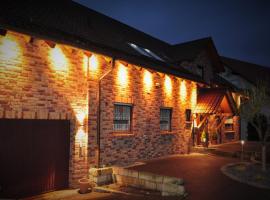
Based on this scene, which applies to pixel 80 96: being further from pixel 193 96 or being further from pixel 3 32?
pixel 193 96

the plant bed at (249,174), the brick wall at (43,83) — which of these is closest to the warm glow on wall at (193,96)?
the plant bed at (249,174)

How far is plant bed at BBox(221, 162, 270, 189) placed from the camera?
8.93 meters

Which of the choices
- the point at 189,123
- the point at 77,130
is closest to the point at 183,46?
the point at 189,123

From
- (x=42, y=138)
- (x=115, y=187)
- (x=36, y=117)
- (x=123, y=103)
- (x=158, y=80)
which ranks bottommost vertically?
(x=115, y=187)

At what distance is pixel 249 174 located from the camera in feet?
32.8

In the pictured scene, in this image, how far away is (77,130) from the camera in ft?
29.6

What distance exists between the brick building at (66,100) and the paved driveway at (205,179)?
4.22 feet

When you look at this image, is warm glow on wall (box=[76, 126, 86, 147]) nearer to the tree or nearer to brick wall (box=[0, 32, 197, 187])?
brick wall (box=[0, 32, 197, 187])

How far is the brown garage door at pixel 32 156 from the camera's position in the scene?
23.8 feet

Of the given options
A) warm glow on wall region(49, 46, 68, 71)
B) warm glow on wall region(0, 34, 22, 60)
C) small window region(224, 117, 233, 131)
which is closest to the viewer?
warm glow on wall region(0, 34, 22, 60)

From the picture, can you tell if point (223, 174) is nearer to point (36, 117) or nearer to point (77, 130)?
point (77, 130)

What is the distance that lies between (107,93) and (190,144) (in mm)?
7618

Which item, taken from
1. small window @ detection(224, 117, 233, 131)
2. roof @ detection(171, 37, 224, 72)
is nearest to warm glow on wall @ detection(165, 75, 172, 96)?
roof @ detection(171, 37, 224, 72)

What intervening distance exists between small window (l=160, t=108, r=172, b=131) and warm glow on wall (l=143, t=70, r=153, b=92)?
179 centimetres
